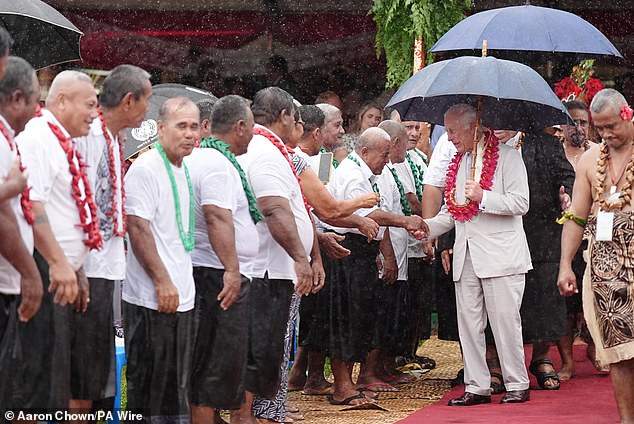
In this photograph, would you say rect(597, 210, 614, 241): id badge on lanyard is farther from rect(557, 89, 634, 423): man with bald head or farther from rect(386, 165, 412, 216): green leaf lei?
rect(386, 165, 412, 216): green leaf lei

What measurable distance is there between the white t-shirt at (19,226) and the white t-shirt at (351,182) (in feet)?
12.3

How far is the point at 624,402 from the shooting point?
7.66 m

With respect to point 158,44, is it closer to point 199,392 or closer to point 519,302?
point 519,302

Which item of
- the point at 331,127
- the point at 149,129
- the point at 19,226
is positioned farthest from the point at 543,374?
the point at 19,226

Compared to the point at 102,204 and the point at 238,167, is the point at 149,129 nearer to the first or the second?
the point at 238,167

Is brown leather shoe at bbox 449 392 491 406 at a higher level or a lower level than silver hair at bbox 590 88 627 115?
lower

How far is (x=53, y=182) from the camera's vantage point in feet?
19.1

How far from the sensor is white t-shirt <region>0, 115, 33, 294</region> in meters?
5.34

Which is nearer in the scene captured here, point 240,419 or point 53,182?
point 53,182

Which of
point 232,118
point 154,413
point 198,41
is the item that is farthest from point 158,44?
point 154,413

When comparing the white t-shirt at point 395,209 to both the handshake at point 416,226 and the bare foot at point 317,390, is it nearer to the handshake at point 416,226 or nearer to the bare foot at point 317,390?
the handshake at point 416,226

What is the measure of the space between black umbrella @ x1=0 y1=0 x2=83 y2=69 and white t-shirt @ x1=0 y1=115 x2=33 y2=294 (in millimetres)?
3260

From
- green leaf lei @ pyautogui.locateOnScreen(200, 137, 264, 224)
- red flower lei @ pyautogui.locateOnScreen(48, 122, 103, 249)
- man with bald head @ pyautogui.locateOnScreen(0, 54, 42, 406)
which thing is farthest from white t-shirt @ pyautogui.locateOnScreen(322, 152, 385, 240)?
man with bald head @ pyautogui.locateOnScreen(0, 54, 42, 406)

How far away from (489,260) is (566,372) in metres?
1.78
